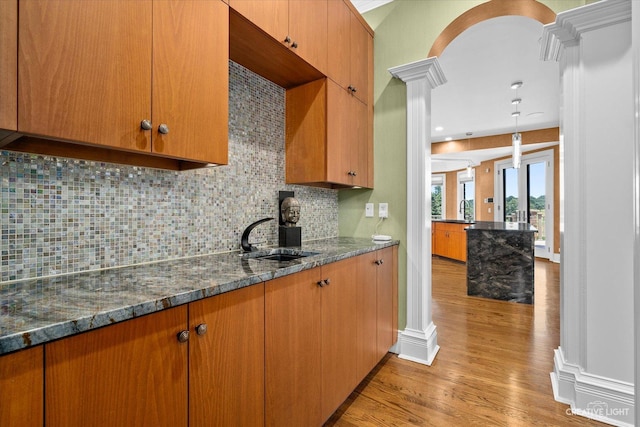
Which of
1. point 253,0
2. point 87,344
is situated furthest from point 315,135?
point 87,344

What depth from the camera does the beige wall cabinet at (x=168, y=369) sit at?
0.63 m

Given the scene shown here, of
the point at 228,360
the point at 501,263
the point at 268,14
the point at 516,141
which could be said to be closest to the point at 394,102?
the point at 268,14

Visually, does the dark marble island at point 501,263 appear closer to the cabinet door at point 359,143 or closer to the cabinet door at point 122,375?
the cabinet door at point 359,143

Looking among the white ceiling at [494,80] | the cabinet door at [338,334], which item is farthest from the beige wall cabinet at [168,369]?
the white ceiling at [494,80]

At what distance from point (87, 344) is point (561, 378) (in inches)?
96.7

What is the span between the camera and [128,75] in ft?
3.19

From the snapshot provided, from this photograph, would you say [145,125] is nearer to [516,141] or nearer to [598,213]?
[598,213]

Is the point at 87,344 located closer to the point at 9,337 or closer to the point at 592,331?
the point at 9,337

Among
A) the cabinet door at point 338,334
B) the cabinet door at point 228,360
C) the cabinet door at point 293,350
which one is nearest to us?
the cabinet door at point 228,360

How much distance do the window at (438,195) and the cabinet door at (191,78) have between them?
35.7 ft

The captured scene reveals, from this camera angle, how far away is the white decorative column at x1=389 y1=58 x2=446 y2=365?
2.30 meters

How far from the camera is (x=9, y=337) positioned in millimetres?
532

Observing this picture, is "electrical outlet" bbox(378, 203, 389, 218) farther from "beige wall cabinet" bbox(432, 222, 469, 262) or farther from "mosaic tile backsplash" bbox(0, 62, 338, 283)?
"beige wall cabinet" bbox(432, 222, 469, 262)

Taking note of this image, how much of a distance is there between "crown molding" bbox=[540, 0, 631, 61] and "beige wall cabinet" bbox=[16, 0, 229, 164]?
1.94 metres
